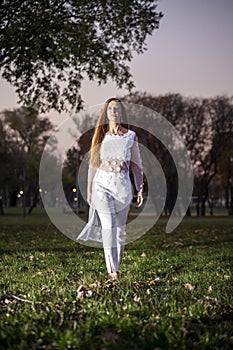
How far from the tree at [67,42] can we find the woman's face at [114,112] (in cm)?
1321

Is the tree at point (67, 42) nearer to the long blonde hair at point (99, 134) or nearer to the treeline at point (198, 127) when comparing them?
the long blonde hair at point (99, 134)

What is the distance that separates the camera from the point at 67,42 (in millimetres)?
20516

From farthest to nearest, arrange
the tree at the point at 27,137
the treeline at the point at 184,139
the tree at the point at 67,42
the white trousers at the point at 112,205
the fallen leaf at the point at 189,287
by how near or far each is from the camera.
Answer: the tree at the point at 27,137 < the treeline at the point at 184,139 < the tree at the point at 67,42 < the white trousers at the point at 112,205 < the fallen leaf at the point at 189,287

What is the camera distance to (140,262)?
9852mm

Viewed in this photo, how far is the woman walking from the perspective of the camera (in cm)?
757

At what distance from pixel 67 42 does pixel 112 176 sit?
1409 centimetres

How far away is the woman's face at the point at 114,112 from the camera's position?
767 cm

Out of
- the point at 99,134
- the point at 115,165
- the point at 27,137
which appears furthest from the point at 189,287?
the point at 27,137

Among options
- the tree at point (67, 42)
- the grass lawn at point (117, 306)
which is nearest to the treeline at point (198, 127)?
the tree at point (67, 42)

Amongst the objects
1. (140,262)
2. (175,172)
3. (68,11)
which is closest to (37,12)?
(68,11)

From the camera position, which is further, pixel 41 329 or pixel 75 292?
pixel 75 292

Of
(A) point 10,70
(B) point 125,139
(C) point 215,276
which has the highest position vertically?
(A) point 10,70

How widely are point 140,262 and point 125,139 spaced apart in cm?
310

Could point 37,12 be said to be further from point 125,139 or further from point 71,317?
point 71,317
